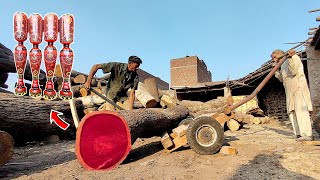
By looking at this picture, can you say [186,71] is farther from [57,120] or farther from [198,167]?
[198,167]

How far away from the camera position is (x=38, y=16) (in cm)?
700

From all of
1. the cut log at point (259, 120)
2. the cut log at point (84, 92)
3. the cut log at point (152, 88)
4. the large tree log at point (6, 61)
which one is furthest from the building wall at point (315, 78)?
the large tree log at point (6, 61)

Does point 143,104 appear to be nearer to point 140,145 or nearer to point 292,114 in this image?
point 140,145

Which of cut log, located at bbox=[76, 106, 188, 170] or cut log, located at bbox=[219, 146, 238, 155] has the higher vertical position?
cut log, located at bbox=[76, 106, 188, 170]

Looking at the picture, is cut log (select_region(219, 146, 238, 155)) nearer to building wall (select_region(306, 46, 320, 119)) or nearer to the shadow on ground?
the shadow on ground

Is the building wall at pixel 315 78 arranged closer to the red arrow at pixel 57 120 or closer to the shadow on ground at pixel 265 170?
the shadow on ground at pixel 265 170

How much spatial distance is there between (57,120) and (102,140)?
5.00 metres

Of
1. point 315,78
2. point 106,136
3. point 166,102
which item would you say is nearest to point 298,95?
point 106,136

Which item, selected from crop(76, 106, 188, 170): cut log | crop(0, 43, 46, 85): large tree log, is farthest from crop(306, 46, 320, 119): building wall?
crop(0, 43, 46, 85): large tree log

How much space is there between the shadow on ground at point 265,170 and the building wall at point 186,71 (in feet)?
65.5

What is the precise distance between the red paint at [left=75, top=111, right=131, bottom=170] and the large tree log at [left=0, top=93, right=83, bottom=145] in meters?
3.89

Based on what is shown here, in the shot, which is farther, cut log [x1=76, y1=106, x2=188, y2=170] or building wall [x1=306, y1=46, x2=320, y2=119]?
building wall [x1=306, y1=46, x2=320, y2=119]

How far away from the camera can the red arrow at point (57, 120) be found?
25.6ft

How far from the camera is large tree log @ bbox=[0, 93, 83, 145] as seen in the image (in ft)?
21.4
